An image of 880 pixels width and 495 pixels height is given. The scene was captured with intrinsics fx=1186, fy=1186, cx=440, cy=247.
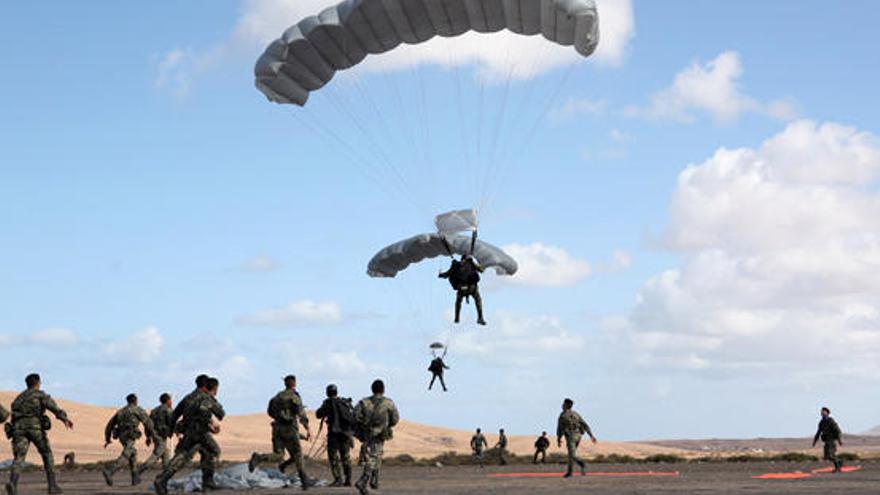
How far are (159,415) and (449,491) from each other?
19.6ft

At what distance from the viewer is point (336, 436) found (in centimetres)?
2019

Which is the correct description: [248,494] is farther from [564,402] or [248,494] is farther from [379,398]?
[564,402]

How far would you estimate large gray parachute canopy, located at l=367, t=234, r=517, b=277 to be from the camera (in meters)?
36.9

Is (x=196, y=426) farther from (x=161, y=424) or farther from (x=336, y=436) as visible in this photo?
(x=161, y=424)

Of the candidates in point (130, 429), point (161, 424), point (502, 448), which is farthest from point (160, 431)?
point (502, 448)

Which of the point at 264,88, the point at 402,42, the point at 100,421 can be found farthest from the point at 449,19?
the point at 100,421

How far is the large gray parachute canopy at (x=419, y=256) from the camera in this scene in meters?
36.9

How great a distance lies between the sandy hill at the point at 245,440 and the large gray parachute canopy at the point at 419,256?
28.5 metres

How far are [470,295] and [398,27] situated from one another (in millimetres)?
6785

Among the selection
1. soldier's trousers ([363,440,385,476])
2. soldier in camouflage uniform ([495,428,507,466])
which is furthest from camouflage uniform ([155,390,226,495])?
Result: soldier in camouflage uniform ([495,428,507,466])

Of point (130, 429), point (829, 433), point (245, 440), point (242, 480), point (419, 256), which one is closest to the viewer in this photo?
point (242, 480)

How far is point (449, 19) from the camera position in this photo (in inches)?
947

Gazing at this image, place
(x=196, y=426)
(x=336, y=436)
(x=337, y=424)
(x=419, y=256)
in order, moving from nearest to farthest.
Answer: (x=196, y=426), (x=337, y=424), (x=336, y=436), (x=419, y=256)

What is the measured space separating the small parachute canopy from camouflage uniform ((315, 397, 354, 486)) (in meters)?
8.11
